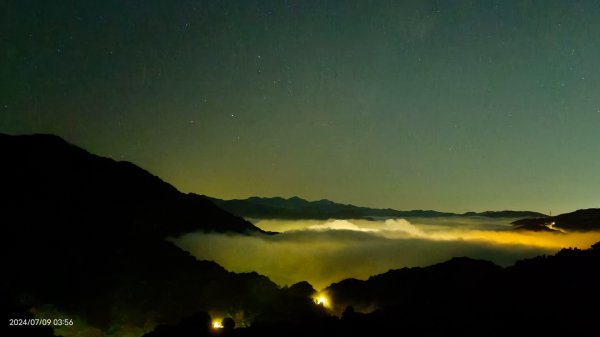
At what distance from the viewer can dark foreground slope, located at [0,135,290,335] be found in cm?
6975

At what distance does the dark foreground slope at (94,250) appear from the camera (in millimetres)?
69750

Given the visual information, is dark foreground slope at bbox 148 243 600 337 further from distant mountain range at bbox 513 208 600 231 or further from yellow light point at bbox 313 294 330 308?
distant mountain range at bbox 513 208 600 231

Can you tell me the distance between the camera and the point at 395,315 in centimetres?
5222

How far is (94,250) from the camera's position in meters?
89.6

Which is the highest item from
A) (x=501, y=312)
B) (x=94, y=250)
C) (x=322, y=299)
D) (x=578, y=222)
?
(x=578, y=222)

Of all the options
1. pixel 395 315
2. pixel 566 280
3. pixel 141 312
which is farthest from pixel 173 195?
pixel 566 280

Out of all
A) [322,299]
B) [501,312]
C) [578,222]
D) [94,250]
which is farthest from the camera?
[578,222]

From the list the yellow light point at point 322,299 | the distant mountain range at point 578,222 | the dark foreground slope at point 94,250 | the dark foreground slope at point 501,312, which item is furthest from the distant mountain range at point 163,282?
the distant mountain range at point 578,222

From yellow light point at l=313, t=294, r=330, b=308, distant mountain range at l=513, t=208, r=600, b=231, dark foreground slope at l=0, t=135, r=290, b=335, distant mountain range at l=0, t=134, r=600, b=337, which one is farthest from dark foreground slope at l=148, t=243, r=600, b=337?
distant mountain range at l=513, t=208, r=600, b=231

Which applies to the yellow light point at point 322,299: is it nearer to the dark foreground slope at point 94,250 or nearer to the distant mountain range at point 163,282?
the distant mountain range at point 163,282

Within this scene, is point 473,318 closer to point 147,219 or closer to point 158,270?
point 158,270

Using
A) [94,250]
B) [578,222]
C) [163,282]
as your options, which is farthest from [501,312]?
[578,222]

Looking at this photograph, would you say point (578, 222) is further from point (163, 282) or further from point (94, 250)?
point (94, 250)

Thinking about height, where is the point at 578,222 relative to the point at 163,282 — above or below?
above
